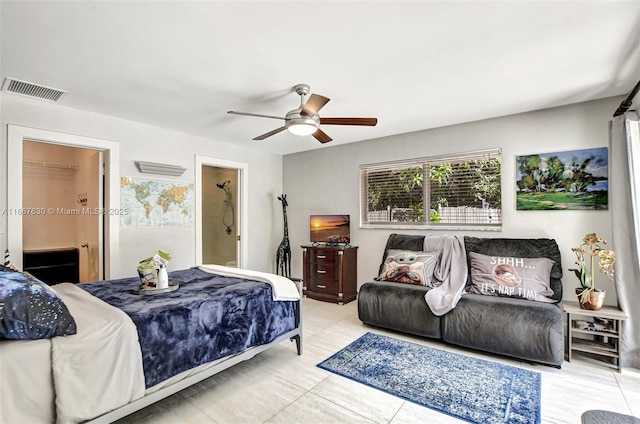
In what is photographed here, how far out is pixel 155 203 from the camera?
4152 mm

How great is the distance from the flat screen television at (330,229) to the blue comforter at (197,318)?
2.19m

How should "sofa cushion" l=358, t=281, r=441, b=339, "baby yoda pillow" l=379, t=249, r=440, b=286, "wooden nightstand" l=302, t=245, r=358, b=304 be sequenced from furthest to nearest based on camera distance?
"wooden nightstand" l=302, t=245, r=358, b=304 < "baby yoda pillow" l=379, t=249, r=440, b=286 < "sofa cushion" l=358, t=281, r=441, b=339

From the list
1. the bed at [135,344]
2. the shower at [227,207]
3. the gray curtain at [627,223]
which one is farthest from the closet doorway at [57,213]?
the gray curtain at [627,223]

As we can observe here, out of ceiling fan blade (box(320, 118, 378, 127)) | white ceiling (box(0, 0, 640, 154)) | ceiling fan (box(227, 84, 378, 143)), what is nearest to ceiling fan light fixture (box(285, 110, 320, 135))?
ceiling fan (box(227, 84, 378, 143))

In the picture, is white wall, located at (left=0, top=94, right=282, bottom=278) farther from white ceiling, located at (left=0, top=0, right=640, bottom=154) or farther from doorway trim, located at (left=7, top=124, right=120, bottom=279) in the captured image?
white ceiling, located at (left=0, top=0, right=640, bottom=154)

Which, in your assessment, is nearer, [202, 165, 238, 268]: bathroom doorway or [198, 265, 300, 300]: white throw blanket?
[198, 265, 300, 300]: white throw blanket

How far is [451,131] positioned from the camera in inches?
166

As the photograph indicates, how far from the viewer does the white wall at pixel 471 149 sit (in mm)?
3361

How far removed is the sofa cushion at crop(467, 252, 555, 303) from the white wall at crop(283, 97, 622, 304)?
449 millimetres

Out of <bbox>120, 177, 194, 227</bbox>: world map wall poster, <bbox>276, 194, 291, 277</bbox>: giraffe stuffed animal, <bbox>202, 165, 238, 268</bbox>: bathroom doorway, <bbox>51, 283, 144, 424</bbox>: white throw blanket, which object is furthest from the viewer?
<bbox>202, 165, 238, 268</bbox>: bathroom doorway

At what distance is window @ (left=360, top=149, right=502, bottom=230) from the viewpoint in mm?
3977

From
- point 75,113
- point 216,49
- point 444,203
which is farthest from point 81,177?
point 444,203

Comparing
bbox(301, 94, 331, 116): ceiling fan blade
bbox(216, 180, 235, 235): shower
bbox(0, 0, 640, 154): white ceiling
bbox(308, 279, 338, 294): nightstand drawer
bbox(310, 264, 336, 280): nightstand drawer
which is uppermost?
bbox(0, 0, 640, 154): white ceiling

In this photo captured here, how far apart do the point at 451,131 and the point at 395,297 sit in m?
2.31
